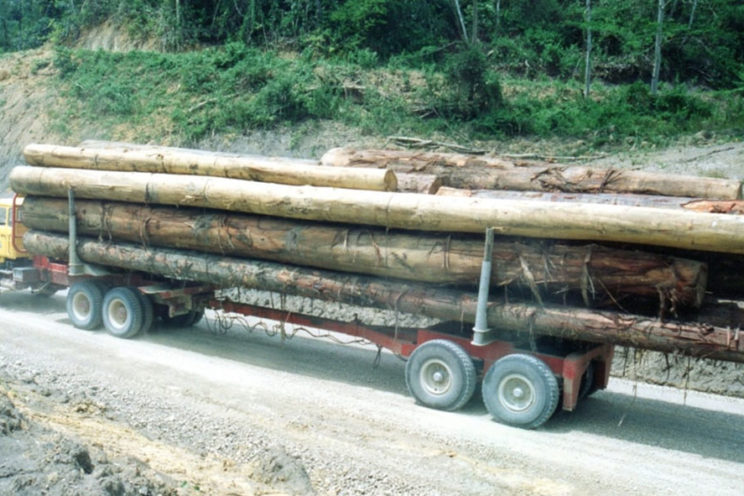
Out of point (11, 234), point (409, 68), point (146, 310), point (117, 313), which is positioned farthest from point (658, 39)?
point (11, 234)

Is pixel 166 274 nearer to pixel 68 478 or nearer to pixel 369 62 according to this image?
pixel 68 478

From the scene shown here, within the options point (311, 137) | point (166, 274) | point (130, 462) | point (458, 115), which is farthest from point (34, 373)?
point (458, 115)

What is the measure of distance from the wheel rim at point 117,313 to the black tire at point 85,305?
0.90 ft

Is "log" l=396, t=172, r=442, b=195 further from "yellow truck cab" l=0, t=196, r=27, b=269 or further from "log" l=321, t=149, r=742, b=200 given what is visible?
"yellow truck cab" l=0, t=196, r=27, b=269

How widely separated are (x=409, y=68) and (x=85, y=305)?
18238 millimetres

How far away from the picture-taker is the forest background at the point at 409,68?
2462 cm

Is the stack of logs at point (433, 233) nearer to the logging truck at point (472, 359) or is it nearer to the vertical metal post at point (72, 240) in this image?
the vertical metal post at point (72, 240)

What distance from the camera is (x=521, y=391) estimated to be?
990 cm

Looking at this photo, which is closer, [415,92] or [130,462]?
[130,462]

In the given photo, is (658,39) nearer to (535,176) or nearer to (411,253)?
(535,176)

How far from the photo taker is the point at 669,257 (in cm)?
917

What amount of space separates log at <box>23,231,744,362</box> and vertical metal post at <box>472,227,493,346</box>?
5.9 inches

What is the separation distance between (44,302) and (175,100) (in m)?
13.5

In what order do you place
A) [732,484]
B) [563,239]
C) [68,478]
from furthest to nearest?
[563,239] < [732,484] < [68,478]
